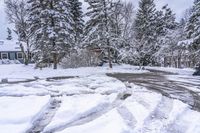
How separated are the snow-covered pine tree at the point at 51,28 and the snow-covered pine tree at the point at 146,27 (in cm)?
1549

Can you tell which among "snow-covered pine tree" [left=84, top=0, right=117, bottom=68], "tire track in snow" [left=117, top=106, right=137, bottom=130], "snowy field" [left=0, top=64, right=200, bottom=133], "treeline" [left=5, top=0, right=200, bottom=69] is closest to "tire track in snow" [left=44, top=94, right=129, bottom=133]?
"snowy field" [left=0, top=64, right=200, bottom=133]

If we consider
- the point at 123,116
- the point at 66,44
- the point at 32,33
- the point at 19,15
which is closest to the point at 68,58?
the point at 66,44

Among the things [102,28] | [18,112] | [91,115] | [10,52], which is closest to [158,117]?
[91,115]

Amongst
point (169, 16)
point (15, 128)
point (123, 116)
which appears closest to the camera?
point (15, 128)

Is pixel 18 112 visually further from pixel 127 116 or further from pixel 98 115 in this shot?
pixel 127 116

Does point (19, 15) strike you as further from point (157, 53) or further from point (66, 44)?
point (157, 53)

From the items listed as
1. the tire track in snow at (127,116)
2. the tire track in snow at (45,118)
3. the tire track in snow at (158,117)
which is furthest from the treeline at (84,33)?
the tire track in snow at (45,118)

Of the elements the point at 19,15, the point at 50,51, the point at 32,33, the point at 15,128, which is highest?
the point at 19,15

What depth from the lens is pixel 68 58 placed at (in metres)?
25.5

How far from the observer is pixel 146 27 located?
38.1m

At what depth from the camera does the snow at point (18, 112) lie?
5996 mm

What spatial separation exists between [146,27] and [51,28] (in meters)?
18.9

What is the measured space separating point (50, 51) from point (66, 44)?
1565 mm

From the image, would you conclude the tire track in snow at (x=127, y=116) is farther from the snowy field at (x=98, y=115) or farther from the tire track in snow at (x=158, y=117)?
the tire track in snow at (x=158, y=117)
